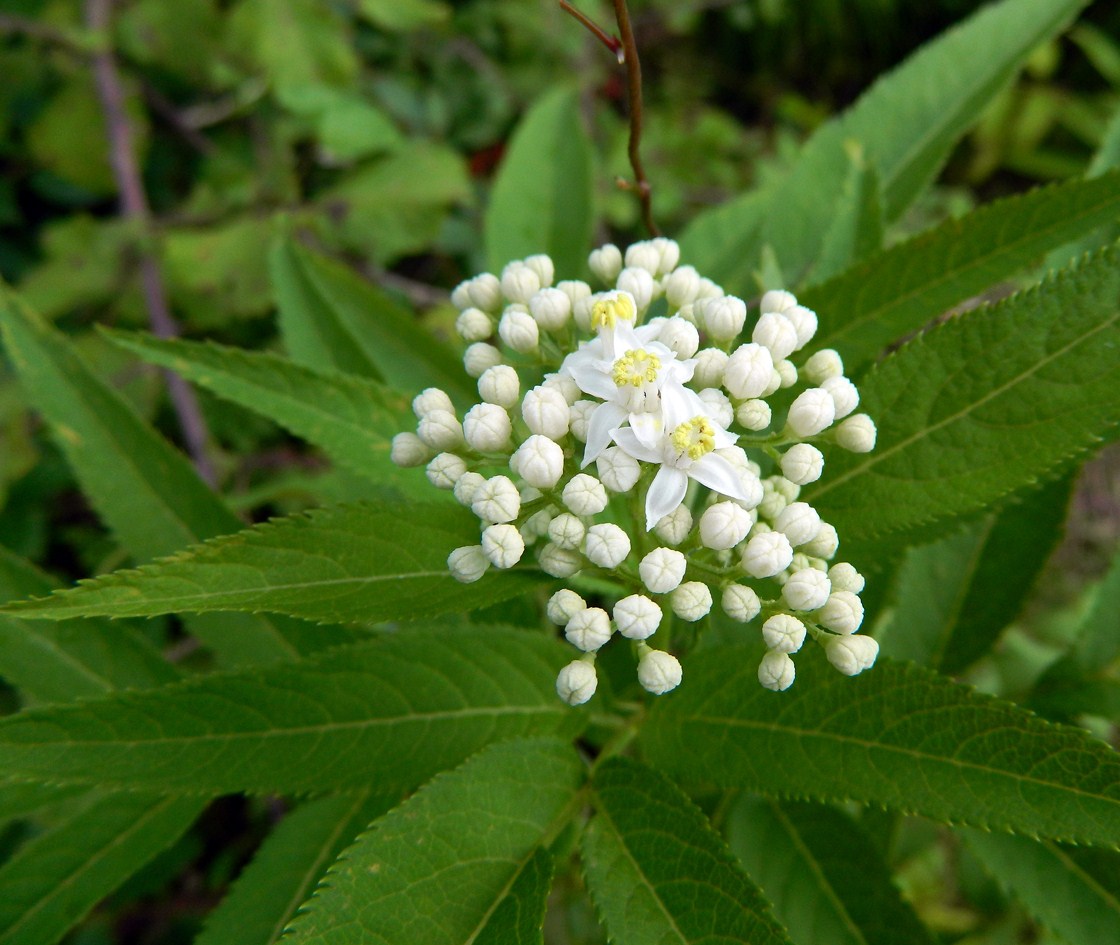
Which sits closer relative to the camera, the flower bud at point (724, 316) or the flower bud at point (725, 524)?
the flower bud at point (725, 524)

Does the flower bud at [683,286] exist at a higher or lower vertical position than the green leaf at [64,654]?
higher

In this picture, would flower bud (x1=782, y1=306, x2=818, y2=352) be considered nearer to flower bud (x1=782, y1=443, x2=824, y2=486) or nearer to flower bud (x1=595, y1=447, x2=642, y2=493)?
flower bud (x1=782, y1=443, x2=824, y2=486)

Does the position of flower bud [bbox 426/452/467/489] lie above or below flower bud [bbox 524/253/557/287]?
below

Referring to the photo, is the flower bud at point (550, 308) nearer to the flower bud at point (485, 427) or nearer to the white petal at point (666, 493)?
the flower bud at point (485, 427)

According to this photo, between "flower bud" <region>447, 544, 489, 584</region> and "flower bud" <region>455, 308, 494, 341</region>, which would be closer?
"flower bud" <region>447, 544, 489, 584</region>

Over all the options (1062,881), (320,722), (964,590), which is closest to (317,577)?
(320,722)

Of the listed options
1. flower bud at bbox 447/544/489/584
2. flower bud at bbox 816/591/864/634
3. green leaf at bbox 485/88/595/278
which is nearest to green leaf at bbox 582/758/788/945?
flower bud at bbox 816/591/864/634

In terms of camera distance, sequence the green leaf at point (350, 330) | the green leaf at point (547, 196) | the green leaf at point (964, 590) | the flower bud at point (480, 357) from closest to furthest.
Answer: the flower bud at point (480, 357) → the green leaf at point (964, 590) → the green leaf at point (350, 330) → the green leaf at point (547, 196)

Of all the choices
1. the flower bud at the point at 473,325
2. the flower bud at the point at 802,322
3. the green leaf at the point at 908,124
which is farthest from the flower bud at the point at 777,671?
the green leaf at the point at 908,124

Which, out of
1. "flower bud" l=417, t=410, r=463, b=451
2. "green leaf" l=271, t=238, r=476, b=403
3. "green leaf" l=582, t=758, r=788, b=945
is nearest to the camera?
"green leaf" l=582, t=758, r=788, b=945
